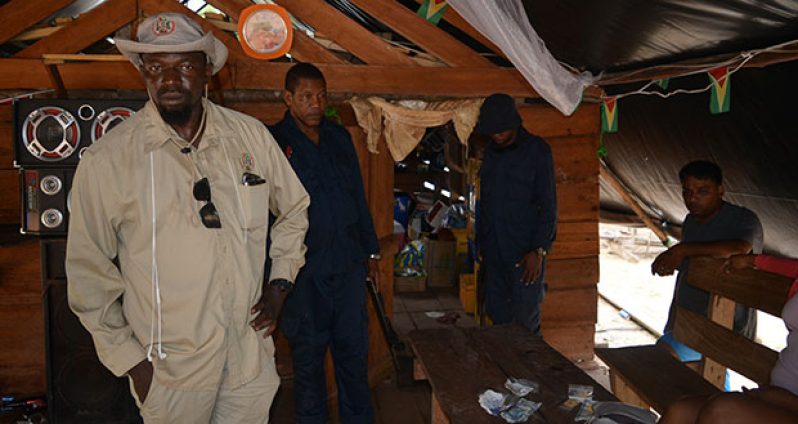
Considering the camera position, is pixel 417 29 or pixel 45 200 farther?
pixel 417 29

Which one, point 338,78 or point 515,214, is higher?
point 338,78

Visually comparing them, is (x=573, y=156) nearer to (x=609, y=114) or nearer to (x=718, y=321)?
(x=609, y=114)

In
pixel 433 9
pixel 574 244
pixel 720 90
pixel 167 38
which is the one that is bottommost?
pixel 574 244

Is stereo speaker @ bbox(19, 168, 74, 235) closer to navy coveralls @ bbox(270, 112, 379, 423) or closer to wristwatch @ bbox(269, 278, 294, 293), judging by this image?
navy coveralls @ bbox(270, 112, 379, 423)

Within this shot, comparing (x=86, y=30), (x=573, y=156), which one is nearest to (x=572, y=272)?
(x=573, y=156)

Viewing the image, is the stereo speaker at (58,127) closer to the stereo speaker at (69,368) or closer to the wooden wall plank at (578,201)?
the stereo speaker at (69,368)

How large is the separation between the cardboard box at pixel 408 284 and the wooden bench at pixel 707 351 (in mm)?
3971

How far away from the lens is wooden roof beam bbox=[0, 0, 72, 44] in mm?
3684

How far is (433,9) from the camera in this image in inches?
161

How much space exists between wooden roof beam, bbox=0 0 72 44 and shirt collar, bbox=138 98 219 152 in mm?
2607

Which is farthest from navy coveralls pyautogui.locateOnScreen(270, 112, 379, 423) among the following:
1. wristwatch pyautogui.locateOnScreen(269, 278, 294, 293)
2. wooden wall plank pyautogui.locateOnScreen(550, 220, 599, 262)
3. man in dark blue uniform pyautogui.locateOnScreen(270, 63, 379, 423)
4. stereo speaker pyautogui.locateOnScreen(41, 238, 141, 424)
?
wooden wall plank pyautogui.locateOnScreen(550, 220, 599, 262)

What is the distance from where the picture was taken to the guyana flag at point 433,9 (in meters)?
4.06

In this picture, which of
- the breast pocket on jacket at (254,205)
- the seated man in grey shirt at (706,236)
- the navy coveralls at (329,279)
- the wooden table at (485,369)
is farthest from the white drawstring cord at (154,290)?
the seated man in grey shirt at (706,236)

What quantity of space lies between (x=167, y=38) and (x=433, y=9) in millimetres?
2663
